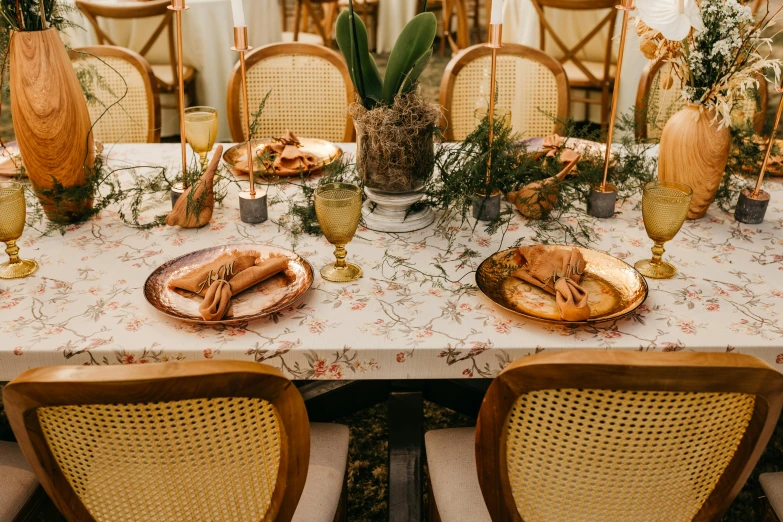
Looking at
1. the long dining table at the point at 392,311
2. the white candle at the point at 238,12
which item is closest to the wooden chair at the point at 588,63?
the long dining table at the point at 392,311

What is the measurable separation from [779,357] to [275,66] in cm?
172

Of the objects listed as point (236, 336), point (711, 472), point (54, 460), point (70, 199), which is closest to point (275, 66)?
point (70, 199)

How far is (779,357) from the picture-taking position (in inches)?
43.6

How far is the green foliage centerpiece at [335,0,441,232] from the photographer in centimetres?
138

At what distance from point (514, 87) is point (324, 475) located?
153 cm

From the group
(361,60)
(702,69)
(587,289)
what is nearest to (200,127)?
(361,60)

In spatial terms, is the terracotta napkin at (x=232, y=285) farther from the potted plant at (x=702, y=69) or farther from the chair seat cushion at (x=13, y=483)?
the potted plant at (x=702, y=69)

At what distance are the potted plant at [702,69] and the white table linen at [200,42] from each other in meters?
2.48

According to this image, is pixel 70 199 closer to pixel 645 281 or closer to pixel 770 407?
pixel 645 281

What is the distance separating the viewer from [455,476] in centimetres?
122

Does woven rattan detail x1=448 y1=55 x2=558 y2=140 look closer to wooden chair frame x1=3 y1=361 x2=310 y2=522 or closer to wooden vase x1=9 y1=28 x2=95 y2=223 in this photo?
wooden vase x1=9 y1=28 x2=95 y2=223

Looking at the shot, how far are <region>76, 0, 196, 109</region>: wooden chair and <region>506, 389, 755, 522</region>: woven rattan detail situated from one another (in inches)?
94.1

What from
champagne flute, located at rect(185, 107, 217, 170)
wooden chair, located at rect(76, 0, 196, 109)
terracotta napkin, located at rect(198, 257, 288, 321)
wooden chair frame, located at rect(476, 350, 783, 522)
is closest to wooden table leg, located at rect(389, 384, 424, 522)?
terracotta napkin, located at rect(198, 257, 288, 321)

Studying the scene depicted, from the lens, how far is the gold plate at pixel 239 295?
1.16 m
